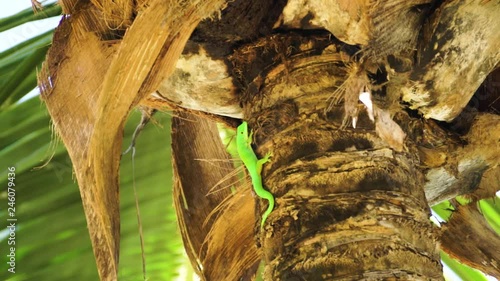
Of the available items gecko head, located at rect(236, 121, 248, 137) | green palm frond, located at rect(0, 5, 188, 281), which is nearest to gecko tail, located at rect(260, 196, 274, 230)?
gecko head, located at rect(236, 121, 248, 137)

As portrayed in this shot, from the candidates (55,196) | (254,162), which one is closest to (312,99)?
(254,162)

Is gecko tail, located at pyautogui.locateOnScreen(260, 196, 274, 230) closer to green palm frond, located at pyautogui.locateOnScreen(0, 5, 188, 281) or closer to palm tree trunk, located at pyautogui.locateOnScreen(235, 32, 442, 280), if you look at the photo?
palm tree trunk, located at pyautogui.locateOnScreen(235, 32, 442, 280)

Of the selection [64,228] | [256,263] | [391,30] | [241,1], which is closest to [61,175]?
[64,228]

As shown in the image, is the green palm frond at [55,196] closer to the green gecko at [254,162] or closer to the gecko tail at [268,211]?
the green gecko at [254,162]

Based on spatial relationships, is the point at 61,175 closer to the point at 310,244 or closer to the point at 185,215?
the point at 185,215

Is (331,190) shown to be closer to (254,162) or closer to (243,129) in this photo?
(254,162)

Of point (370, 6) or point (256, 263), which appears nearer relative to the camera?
point (370, 6)
